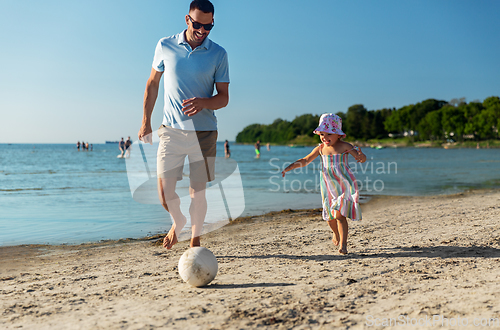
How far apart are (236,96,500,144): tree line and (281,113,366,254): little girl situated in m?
105

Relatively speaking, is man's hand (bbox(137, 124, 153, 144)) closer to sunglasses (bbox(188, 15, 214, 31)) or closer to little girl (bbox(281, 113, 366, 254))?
sunglasses (bbox(188, 15, 214, 31))

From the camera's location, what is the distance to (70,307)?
2.76 m

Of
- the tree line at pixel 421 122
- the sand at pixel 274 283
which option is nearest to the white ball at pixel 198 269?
the sand at pixel 274 283

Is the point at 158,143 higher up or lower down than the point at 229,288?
higher up

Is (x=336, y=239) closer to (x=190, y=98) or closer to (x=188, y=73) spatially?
(x=190, y=98)

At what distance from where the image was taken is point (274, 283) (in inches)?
126

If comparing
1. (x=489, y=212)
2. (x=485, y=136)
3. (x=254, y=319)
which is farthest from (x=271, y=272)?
(x=485, y=136)

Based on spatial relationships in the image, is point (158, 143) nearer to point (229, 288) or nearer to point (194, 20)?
point (194, 20)

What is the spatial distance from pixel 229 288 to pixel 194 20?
2396mm

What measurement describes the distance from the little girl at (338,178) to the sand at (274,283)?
16.6 inches

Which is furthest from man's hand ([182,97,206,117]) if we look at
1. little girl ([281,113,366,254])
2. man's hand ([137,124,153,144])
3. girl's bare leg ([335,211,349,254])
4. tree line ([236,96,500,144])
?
tree line ([236,96,500,144])

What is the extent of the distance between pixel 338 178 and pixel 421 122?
124 meters

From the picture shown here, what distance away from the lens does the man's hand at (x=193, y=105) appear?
11.2 ft

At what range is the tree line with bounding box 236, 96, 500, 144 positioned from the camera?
97.0 meters
